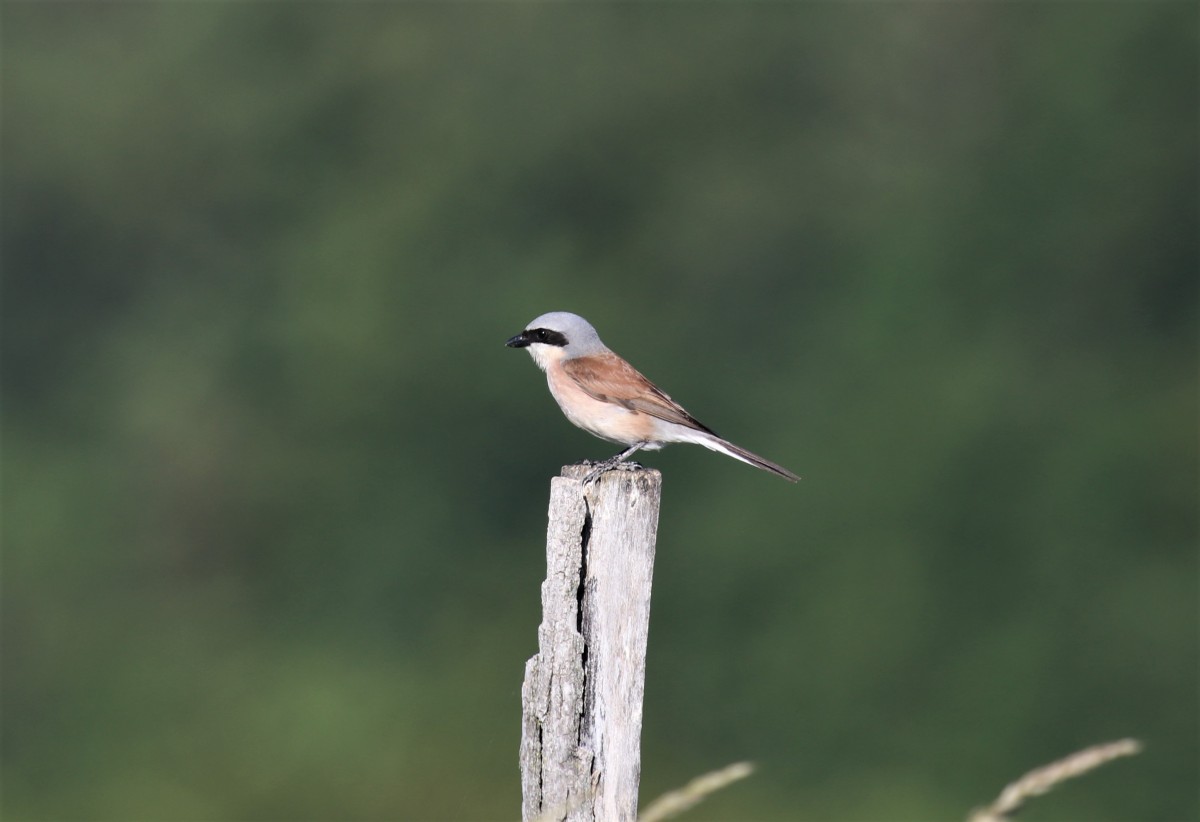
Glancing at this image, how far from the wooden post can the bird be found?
185 centimetres

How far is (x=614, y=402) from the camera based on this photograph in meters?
6.19

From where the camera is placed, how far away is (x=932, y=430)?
18.0 meters

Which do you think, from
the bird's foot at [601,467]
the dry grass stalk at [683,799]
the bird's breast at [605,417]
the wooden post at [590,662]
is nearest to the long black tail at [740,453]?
the bird's breast at [605,417]

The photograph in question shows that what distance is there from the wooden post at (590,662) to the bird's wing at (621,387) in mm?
2101

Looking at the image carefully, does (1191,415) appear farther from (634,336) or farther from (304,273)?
(304,273)

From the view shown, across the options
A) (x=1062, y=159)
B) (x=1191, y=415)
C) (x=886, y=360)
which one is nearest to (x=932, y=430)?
(x=886, y=360)

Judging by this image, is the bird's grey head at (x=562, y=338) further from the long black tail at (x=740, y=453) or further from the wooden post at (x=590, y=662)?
the wooden post at (x=590, y=662)

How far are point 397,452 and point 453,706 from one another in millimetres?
3874

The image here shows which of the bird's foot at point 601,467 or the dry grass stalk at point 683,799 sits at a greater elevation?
the bird's foot at point 601,467

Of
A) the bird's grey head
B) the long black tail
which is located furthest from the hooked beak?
the long black tail

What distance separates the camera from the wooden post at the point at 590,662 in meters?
3.88

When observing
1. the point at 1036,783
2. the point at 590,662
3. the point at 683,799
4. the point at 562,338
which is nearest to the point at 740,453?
the point at 562,338

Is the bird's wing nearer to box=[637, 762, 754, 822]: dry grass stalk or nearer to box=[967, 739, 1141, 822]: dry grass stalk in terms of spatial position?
box=[637, 762, 754, 822]: dry grass stalk

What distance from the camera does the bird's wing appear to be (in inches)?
243
